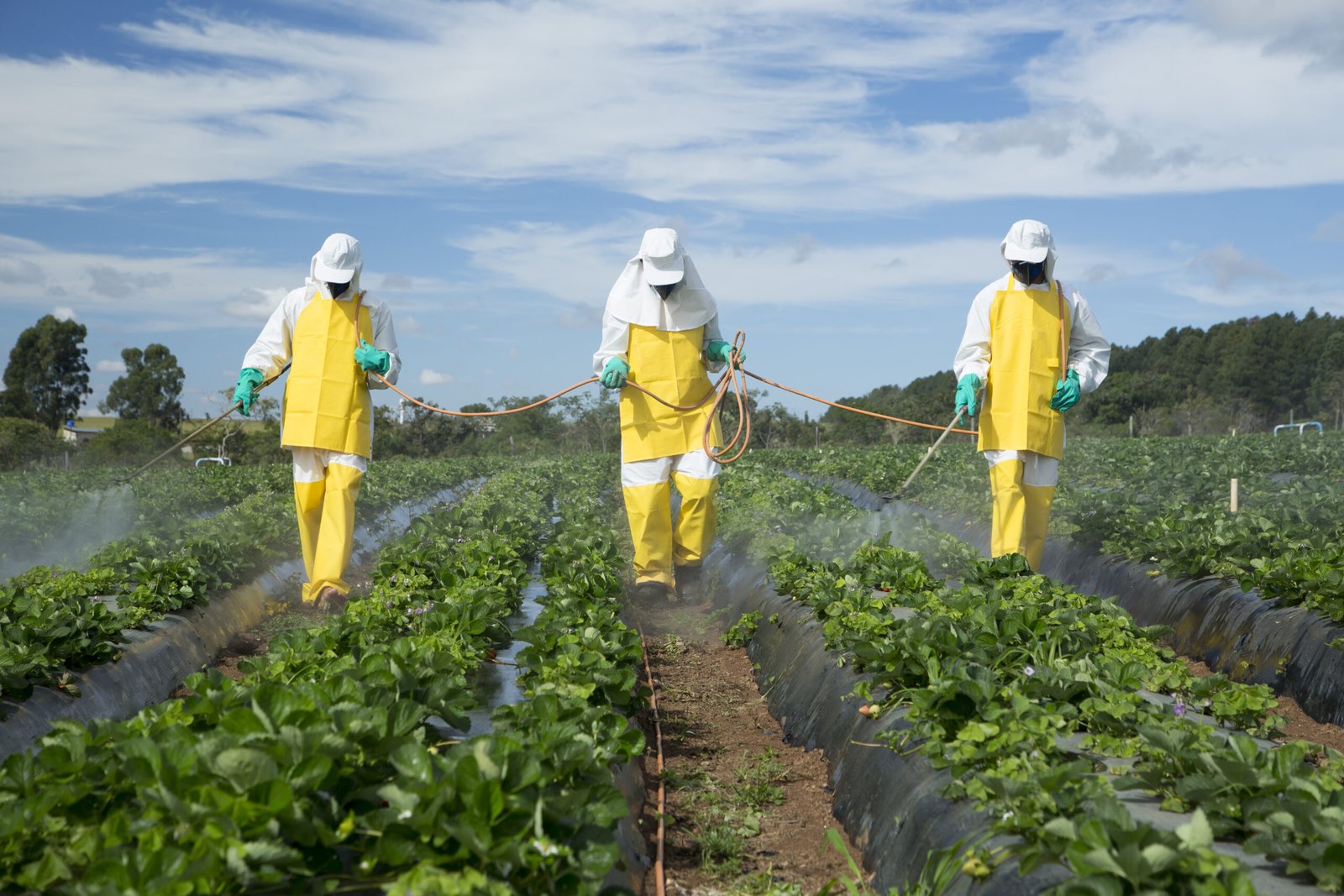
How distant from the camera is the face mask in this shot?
689 centimetres

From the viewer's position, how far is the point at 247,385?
7.30 meters

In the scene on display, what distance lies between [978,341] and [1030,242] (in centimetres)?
64

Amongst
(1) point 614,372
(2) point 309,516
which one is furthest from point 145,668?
(1) point 614,372

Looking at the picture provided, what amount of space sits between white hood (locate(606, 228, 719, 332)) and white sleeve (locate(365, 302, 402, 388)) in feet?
4.61

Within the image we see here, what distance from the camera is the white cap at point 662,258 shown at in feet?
24.5

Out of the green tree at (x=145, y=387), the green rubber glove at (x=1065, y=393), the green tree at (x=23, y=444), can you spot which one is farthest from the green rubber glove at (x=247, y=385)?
the green tree at (x=145, y=387)

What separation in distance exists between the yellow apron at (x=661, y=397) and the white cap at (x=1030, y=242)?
212cm

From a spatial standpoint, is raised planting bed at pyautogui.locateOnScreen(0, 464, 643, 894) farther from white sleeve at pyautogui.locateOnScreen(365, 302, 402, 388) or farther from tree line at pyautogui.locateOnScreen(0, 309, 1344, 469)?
tree line at pyautogui.locateOnScreen(0, 309, 1344, 469)

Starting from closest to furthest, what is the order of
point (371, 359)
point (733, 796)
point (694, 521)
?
point (733, 796) → point (371, 359) → point (694, 521)

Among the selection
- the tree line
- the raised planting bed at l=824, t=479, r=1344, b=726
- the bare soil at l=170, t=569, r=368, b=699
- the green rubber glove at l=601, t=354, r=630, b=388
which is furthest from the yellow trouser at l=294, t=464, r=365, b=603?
the tree line

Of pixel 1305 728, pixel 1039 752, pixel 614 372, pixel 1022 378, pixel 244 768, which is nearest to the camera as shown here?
pixel 244 768

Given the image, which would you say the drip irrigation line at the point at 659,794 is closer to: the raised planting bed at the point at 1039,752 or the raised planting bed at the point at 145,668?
the raised planting bed at the point at 1039,752

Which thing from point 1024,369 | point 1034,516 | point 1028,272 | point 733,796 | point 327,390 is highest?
point 1028,272

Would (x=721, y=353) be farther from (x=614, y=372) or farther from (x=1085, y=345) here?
(x=1085, y=345)
